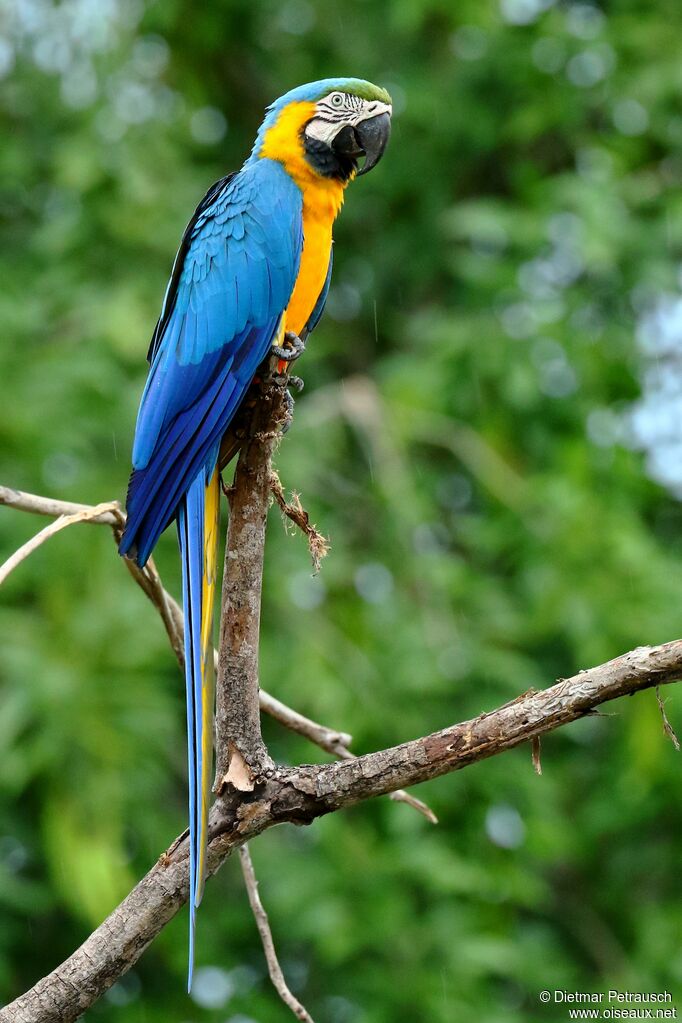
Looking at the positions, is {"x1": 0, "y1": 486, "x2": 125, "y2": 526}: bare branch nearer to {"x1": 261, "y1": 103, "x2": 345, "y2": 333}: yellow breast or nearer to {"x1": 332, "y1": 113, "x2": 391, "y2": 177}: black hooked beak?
{"x1": 261, "y1": 103, "x2": 345, "y2": 333}: yellow breast

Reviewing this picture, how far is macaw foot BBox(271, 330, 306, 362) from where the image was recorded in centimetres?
251

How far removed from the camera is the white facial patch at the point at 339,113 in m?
2.73

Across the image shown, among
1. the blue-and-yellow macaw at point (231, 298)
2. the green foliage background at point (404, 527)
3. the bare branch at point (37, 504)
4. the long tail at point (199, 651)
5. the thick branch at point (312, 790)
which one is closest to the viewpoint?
the thick branch at point (312, 790)

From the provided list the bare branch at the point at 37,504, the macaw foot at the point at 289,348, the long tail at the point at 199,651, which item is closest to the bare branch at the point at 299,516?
the long tail at the point at 199,651

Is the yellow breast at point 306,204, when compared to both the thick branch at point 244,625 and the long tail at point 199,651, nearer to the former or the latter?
the long tail at point 199,651

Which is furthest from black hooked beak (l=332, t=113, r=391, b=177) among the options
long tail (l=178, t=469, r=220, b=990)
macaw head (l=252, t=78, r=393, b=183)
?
long tail (l=178, t=469, r=220, b=990)

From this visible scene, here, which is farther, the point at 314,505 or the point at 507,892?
the point at 314,505

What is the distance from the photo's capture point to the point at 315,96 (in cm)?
277

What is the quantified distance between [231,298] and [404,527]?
7.03 ft

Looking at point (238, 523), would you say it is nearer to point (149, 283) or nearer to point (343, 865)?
point (343, 865)

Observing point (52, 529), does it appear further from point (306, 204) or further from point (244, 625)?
point (306, 204)

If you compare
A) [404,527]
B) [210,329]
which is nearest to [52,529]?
[210,329]

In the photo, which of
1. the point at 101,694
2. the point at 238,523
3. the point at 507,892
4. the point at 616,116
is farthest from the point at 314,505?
the point at 238,523

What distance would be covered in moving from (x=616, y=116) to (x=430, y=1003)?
141 inches
